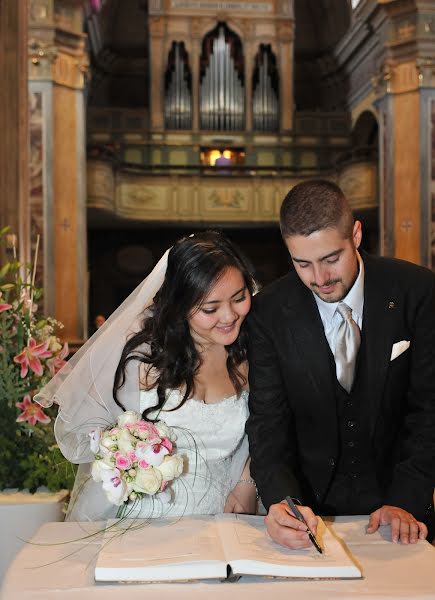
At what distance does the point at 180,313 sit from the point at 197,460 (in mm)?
586

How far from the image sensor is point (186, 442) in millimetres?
3148

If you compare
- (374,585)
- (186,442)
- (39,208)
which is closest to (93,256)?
(39,208)

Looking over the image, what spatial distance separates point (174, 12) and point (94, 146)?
4.39 meters

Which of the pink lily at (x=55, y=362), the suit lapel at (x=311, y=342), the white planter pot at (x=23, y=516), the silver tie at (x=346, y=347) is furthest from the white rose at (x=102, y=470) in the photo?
the pink lily at (x=55, y=362)

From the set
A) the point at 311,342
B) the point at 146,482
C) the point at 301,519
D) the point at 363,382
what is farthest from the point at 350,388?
the point at 146,482

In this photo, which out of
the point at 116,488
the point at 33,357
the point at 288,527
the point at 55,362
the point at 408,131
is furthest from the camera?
the point at 408,131

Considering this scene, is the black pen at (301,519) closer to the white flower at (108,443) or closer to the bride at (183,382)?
the white flower at (108,443)

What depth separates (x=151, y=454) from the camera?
7.81 feet

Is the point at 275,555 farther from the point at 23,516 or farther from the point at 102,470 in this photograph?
the point at 23,516

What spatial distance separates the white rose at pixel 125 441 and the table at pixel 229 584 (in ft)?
1.01

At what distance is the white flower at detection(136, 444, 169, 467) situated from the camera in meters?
2.38

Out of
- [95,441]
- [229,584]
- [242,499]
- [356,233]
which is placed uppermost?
[356,233]

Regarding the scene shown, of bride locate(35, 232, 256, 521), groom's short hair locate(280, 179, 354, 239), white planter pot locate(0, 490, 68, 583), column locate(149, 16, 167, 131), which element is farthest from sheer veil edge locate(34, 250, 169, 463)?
column locate(149, 16, 167, 131)

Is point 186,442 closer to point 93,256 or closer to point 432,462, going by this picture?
point 432,462
